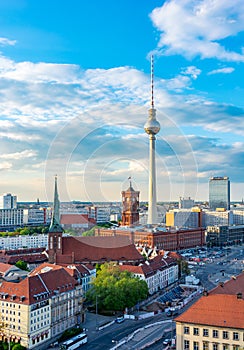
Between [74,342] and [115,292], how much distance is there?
41.7 feet

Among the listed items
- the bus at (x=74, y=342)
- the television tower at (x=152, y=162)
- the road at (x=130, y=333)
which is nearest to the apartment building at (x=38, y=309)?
the bus at (x=74, y=342)

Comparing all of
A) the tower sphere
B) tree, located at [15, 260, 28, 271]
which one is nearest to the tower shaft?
the tower sphere

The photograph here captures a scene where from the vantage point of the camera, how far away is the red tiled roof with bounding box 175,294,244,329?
1371 inches

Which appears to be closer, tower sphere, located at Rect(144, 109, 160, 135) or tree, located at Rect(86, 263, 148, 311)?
→ tree, located at Rect(86, 263, 148, 311)

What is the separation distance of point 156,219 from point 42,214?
7995cm

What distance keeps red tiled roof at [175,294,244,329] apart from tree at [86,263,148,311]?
66.6ft

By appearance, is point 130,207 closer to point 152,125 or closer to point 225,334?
point 152,125

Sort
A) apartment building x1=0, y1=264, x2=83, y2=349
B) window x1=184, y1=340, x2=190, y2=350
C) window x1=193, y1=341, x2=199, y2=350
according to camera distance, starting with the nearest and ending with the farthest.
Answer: window x1=193, y1=341, x2=199, y2=350, window x1=184, y1=340, x2=190, y2=350, apartment building x1=0, y1=264, x2=83, y2=349

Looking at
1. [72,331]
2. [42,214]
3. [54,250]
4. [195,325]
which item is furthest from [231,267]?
[42,214]

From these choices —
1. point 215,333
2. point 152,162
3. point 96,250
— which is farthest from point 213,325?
point 152,162

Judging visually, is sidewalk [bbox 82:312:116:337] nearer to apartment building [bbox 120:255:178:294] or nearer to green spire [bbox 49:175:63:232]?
apartment building [bbox 120:255:178:294]

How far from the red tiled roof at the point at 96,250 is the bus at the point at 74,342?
2949cm

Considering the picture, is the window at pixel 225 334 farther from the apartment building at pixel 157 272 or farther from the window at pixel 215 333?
the apartment building at pixel 157 272

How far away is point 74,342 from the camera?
144 ft
